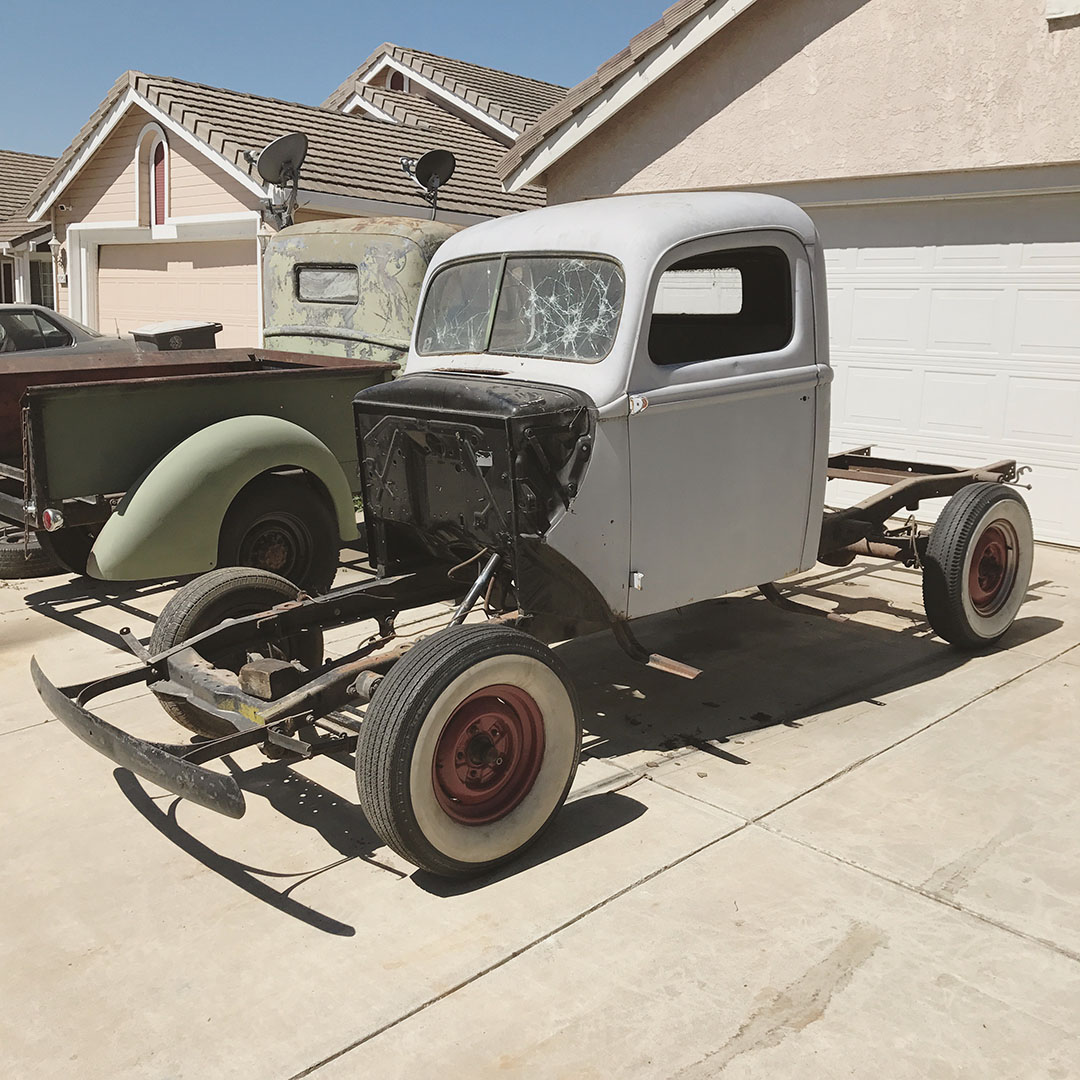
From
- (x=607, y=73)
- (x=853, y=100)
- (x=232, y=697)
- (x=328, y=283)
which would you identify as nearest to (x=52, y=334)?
(x=328, y=283)

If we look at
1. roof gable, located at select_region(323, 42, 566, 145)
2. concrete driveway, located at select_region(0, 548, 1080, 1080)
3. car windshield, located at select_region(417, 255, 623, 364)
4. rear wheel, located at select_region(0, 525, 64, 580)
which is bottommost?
concrete driveway, located at select_region(0, 548, 1080, 1080)

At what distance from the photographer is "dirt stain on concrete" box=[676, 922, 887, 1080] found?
2.94m

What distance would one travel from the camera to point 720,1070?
114 inches

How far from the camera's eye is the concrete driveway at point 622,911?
9.84ft

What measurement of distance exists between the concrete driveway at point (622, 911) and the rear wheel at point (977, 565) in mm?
476

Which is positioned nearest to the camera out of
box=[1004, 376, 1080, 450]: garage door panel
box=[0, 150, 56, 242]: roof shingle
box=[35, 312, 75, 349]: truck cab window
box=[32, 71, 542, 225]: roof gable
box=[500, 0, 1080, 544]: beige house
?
box=[500, 0, 1080, 544]: beige house

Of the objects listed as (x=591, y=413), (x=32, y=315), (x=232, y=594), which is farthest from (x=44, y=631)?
(x=32, y=315)

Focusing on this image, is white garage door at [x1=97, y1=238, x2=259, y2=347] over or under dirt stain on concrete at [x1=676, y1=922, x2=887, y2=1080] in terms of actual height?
over

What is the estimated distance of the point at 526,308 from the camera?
4922mm

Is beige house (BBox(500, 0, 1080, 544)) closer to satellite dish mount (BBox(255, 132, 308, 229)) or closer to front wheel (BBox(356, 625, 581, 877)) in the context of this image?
satellite dish mount (BBox(255, 132, 308, 229))

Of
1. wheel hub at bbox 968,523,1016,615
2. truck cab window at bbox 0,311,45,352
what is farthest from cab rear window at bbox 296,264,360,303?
wheel hub at bbox 968,523,1016,615

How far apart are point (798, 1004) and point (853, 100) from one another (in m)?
7.51

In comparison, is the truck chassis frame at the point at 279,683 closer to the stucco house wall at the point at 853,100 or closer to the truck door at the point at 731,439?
the truck door at the point at 731,439

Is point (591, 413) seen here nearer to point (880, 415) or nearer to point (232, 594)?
point (232, 594)
